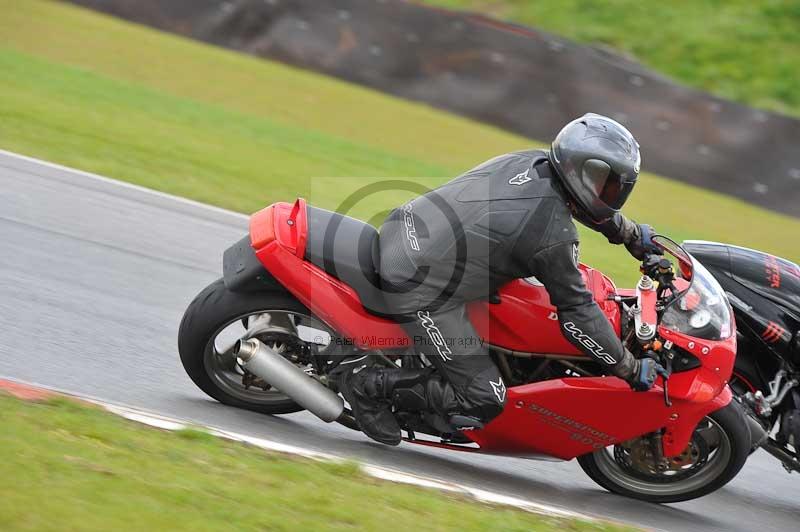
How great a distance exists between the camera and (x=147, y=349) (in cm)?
569

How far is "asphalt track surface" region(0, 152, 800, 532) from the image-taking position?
16.4 ft

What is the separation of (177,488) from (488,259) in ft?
5.52

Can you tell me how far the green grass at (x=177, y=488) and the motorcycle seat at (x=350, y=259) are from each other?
33.4 inches

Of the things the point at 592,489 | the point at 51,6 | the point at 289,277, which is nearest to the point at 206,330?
the point at 289,277

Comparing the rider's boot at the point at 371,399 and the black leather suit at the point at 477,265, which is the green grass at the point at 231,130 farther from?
the black leather suit at the point at 477,265

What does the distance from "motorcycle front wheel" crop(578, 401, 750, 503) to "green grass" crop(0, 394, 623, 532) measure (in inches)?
29.8

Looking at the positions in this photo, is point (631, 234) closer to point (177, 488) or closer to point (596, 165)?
point (596, 165)

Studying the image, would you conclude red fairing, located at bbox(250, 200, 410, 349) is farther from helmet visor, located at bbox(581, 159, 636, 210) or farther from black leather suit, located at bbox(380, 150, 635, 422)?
helmet visor, located at bbox(581, 159, 636, 210)

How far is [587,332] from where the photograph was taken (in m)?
4.41

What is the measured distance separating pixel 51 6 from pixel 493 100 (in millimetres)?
7454

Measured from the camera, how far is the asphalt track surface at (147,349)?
4996mm

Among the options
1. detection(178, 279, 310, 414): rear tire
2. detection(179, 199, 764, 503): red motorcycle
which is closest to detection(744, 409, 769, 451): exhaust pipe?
detection(179, 199, 764, 503): red motorcycle

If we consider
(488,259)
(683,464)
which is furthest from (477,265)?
(683,464)

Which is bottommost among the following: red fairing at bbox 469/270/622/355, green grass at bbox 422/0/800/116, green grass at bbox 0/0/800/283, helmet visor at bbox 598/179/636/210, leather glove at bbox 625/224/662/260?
red fairing at bbox 469/270/622/355
